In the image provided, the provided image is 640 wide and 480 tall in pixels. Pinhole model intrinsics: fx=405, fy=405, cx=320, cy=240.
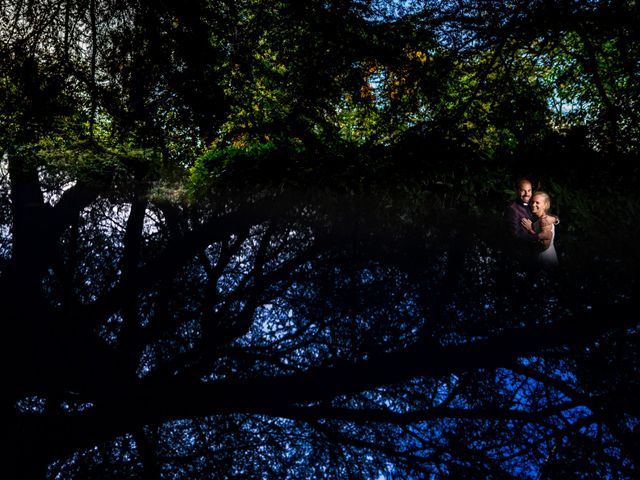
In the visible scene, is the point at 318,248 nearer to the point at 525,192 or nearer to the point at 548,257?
the point at 548,257

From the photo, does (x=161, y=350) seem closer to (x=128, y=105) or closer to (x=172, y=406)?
(x=172, y=406)

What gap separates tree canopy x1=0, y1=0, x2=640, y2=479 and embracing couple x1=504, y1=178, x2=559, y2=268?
0.81ft

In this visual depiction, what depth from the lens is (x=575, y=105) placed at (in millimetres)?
6227

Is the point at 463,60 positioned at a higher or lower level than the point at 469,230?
higher

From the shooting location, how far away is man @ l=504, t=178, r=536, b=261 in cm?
393

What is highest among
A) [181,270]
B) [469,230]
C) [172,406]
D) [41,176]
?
[41,176]

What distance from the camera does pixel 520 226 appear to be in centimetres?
414

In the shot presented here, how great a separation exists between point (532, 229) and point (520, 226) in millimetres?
114

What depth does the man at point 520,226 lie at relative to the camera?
3.93 meters

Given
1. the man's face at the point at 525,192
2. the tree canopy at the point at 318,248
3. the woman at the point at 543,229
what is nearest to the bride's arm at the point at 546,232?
the woman at the point at 543,229

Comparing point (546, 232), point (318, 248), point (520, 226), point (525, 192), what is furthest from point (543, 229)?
point (318, 248)

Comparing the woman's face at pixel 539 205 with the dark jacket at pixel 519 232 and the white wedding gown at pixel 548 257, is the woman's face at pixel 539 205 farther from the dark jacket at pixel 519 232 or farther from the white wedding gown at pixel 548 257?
the white wedding gown at pixel 548 257

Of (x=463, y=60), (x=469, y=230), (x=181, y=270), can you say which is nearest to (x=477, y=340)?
(x=469, y=230)

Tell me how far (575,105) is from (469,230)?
11.4 ft
